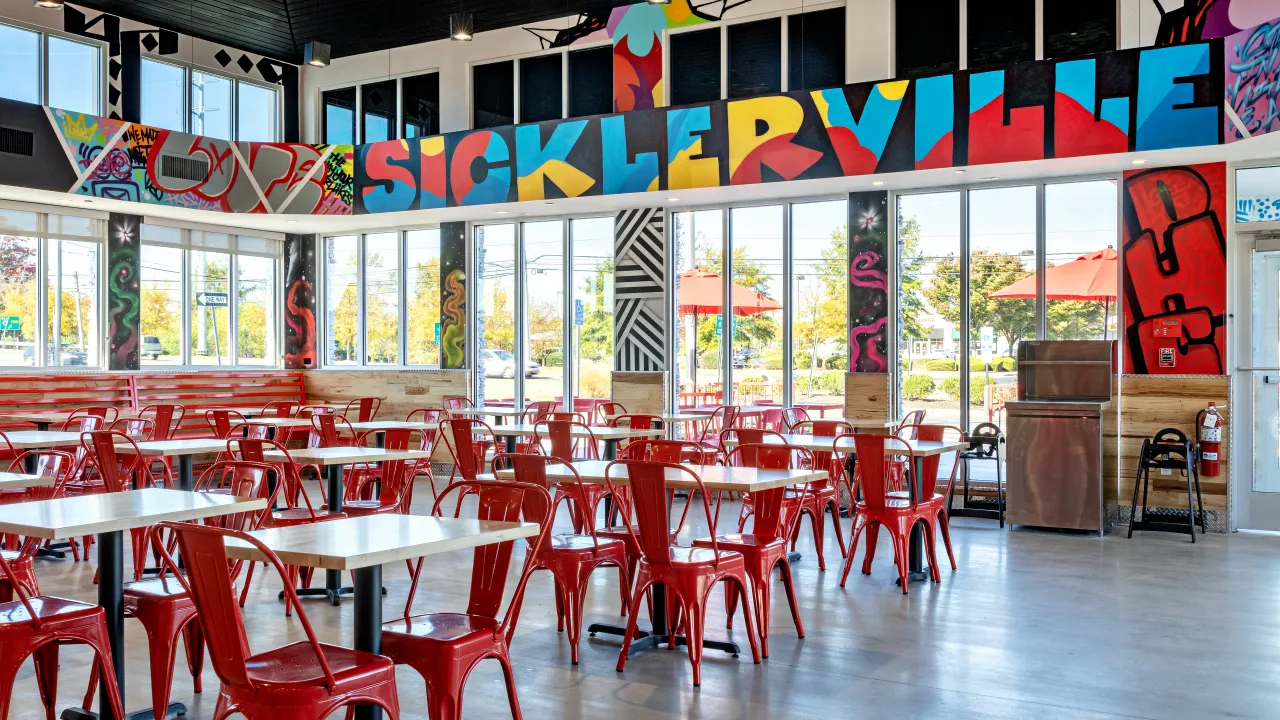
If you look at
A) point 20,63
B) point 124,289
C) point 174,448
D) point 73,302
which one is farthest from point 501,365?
point 174,448

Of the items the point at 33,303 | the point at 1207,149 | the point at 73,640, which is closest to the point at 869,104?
the point at 1207,149

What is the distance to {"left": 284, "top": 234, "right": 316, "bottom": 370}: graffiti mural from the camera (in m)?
15.8

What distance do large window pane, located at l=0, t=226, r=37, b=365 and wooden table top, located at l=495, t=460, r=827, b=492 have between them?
381 inches

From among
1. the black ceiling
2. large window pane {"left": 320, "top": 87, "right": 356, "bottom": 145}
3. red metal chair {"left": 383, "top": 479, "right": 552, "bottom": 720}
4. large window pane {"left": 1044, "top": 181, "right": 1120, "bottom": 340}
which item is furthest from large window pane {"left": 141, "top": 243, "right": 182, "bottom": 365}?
red metal chair {"left": 383, "top": 479, "right": 552, "bottom": 720}

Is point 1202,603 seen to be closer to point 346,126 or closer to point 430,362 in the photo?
point 430,362

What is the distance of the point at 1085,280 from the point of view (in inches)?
408

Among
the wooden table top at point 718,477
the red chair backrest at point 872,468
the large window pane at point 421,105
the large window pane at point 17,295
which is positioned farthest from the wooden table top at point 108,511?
the large window pane at point 421,105

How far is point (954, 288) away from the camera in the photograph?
1116 centimetres

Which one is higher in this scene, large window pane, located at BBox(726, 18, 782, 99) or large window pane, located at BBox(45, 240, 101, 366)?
large window pane, located at BBox(726, 18, 782, 99)

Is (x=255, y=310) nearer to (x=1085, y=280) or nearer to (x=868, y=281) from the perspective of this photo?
(x=868, y=281)

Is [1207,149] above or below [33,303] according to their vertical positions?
above

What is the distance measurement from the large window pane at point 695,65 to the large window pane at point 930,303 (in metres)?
2.64

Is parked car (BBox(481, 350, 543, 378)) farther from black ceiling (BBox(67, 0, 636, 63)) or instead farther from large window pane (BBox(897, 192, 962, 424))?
large window pane (BBox(897, 192, 962, 424))

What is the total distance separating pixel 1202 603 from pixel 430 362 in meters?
10.6
